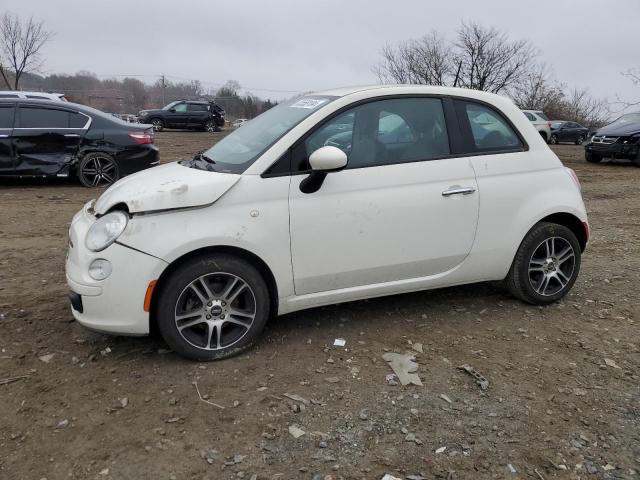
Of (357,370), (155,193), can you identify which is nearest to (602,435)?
(357,370)

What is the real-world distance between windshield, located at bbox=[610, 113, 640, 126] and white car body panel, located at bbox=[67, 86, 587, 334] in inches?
574

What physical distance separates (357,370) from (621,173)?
13519mm

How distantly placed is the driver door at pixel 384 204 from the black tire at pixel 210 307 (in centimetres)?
32

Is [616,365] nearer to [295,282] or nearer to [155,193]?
[295,282]

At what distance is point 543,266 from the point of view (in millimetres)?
4273

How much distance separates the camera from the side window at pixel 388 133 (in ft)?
11.9

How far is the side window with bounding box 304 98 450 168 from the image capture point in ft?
11.9

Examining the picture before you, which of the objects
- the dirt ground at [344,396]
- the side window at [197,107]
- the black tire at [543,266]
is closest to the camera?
the dirt ground at [344,396]

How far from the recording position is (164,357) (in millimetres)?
3473

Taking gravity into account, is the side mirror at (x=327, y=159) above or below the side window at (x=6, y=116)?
below

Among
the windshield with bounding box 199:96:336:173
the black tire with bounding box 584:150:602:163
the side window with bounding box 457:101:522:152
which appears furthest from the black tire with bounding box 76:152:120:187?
the black tire with bounding box 584:150:602:163

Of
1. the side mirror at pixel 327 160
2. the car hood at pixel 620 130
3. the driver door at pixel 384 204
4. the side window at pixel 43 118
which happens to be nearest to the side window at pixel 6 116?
the side window at pixel 43 118

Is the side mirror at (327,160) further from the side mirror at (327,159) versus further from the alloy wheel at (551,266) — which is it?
the alloy wheel at (551,266)

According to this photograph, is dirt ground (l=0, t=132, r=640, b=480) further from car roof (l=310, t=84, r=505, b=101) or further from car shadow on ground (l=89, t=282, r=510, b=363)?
car roof (l=310, t=84, r=505, b=101)
